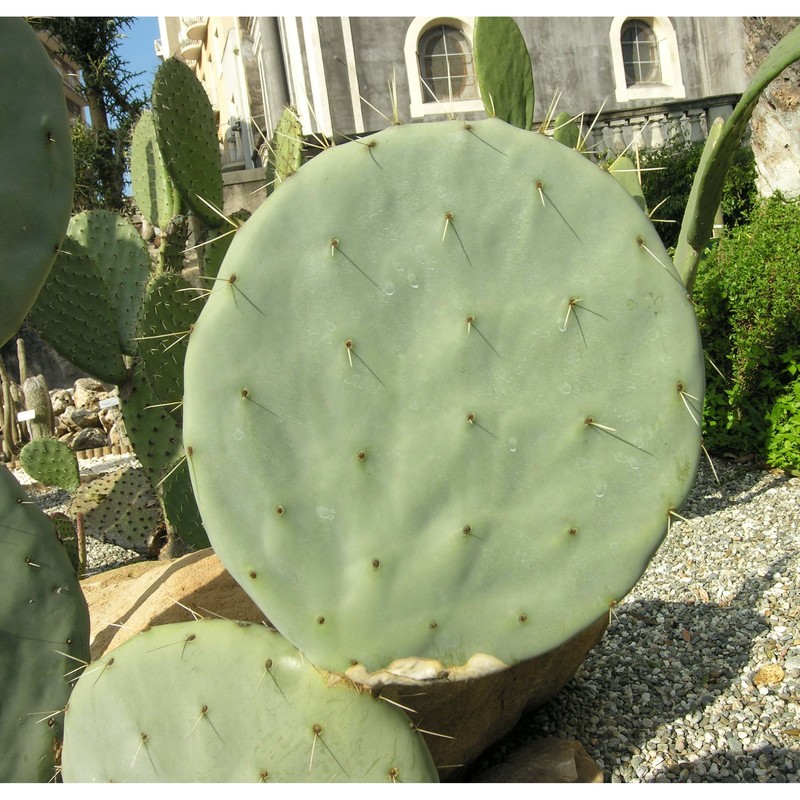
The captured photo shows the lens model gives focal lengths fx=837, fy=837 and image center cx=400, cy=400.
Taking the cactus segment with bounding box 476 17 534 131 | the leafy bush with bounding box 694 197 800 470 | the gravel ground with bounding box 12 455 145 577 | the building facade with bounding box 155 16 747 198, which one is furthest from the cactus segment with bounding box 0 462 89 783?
the building facade with bounding box 155 16 747 198

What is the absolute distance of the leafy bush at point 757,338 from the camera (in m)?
4.29

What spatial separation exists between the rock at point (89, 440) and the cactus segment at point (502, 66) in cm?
857

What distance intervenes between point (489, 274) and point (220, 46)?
18.4m

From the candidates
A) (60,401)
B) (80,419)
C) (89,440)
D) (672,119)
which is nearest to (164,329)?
(89,440)

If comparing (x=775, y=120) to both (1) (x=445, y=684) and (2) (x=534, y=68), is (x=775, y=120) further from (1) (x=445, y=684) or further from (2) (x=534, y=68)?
(2) (x=534, y=68)

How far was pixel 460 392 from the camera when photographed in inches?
48.6

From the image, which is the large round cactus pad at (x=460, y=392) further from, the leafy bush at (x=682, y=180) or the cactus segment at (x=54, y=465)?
the leafy bush at (x=682, y=180)

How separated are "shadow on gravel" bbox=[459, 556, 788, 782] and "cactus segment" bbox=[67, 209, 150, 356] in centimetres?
242

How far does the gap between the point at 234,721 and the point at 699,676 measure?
1778 mm

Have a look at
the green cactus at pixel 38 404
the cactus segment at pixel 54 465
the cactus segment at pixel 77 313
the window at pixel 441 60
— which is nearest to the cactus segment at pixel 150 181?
the cactus segment at pixel 77 313

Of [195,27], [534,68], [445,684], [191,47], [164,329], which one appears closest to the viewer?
[445,684]

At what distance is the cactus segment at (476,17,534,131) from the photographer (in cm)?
233

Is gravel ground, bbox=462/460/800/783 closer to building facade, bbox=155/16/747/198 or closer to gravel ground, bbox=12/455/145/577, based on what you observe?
gravel ground, bbox=12/455/145/577

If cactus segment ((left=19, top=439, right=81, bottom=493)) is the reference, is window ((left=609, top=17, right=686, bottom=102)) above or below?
above
